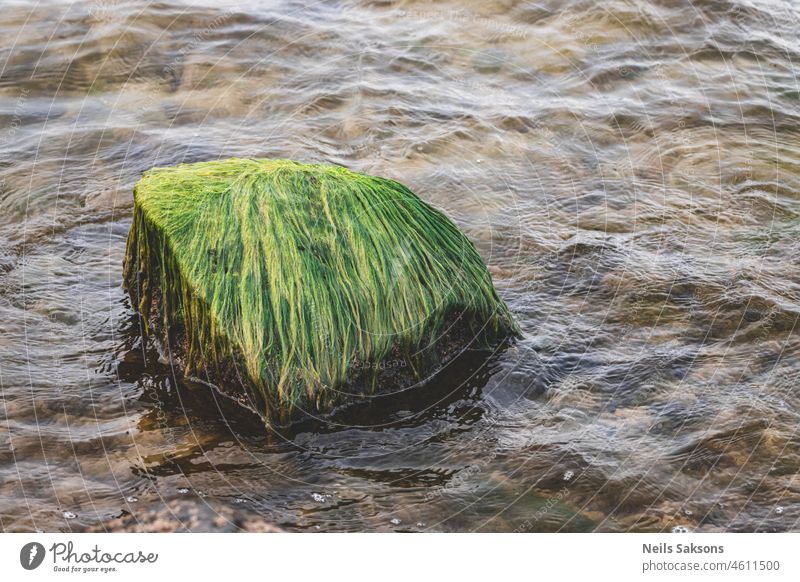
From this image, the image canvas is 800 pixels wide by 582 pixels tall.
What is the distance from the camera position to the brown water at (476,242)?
4.12 m

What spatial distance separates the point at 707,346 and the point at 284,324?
235 cm

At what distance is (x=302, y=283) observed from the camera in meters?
4.53

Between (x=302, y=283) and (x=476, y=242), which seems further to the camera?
(x=476, y=242)

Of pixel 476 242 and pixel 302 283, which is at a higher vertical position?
pixel 302 283

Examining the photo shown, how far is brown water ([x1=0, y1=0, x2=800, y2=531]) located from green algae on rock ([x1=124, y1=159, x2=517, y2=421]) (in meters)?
0.19

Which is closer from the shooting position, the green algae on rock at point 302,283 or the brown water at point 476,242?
the brown water at point 476,242

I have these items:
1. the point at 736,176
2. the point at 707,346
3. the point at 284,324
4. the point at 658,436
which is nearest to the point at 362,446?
the point at 284,324

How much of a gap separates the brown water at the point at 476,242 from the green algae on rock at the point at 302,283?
19cm

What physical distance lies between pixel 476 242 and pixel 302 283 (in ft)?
5.78

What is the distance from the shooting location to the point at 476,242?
5.96 meters

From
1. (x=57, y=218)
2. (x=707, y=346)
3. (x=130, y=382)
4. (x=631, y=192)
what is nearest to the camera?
(x=130, y=382)

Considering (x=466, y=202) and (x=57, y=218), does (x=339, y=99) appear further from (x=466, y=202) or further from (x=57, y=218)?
(x=57, y=218)

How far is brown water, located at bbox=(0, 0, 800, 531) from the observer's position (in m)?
A: 4.12

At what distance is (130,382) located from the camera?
185 inches
